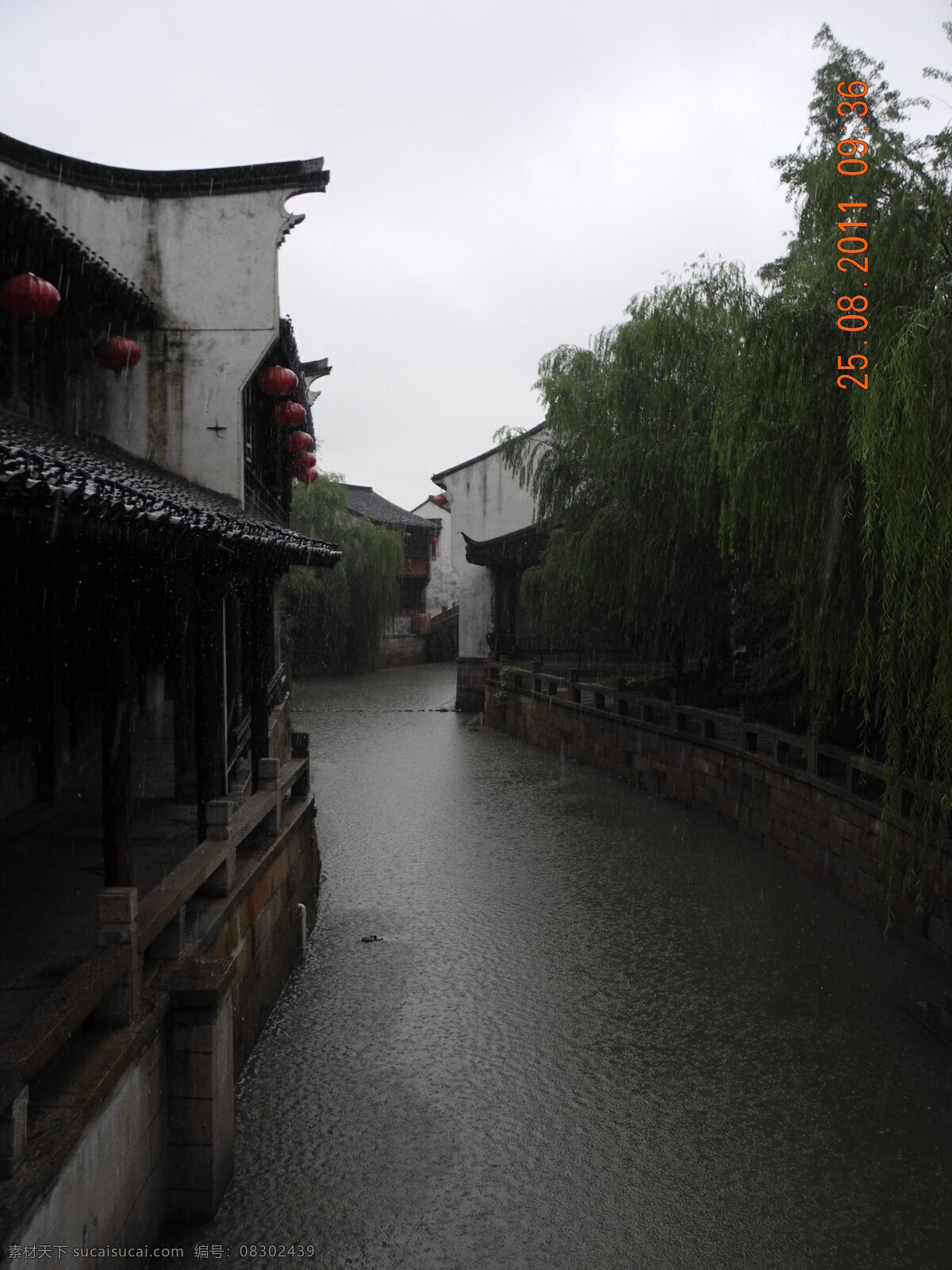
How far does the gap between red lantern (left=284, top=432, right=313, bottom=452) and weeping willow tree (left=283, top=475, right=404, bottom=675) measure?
14968 millimetres

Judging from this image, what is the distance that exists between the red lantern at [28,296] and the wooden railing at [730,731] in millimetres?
6577

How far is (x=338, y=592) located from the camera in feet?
99.0

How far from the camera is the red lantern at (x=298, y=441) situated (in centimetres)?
1398

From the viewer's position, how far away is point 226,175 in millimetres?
10641

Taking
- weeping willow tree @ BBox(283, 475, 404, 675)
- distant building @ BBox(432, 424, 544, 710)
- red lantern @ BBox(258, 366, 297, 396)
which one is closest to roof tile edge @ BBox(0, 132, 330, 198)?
red lantern @ BBox(258, 366, 297, 396)

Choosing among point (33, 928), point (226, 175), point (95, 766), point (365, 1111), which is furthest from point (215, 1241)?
point (226, 175)

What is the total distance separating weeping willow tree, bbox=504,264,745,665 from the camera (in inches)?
490

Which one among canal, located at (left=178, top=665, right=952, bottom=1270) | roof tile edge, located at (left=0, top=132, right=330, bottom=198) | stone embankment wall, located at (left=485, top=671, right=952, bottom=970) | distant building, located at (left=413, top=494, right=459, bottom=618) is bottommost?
canal, located at (left=178, top=665, right=952, bottom=1270)

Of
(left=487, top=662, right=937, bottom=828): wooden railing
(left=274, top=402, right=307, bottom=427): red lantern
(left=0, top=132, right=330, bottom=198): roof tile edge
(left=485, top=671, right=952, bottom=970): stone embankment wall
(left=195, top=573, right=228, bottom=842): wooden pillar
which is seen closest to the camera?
(left=195, top=573, right=228, bottom=842): wooden pillar

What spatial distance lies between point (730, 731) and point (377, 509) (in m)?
32.1

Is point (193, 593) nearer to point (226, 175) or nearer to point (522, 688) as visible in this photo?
point (226, 175)

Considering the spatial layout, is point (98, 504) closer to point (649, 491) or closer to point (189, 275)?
point (189, 275)

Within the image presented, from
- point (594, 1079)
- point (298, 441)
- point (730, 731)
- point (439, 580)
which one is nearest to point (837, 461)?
point (594, 1079)
